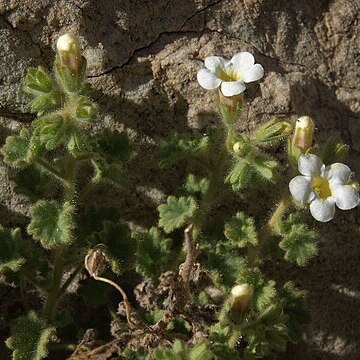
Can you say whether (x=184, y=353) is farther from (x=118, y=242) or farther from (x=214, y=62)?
(x=214, y=62)

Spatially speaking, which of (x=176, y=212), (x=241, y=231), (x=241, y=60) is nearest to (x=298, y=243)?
(x=241, y=231)

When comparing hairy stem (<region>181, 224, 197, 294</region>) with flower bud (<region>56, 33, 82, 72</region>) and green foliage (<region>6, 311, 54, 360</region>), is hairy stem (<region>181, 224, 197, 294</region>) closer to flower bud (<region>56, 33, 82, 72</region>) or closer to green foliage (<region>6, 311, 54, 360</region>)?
green foliage (<region>6, 311, 54, 360</region>)

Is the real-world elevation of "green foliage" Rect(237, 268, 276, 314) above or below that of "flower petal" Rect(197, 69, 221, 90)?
below

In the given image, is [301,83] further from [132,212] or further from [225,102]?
[132,212]

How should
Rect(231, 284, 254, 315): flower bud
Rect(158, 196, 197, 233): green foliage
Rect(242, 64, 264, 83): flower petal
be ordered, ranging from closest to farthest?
Rect(231, 284, 254, 315): flower bud → Rect(242, 64, 264, 83): flower petal → Rect(158, 196, 197, 233): green foliage

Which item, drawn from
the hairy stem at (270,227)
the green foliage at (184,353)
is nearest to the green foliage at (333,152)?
the hairy stem at (270,227)

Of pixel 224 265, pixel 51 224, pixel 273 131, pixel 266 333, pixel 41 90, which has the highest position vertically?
pixel 41 90

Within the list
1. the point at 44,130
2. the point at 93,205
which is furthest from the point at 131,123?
the point at 44,130

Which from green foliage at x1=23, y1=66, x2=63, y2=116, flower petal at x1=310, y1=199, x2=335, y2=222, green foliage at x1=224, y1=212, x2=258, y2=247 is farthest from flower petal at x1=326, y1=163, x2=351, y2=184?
green foliage at x1=23, y1=66, x2=63, y2=116
